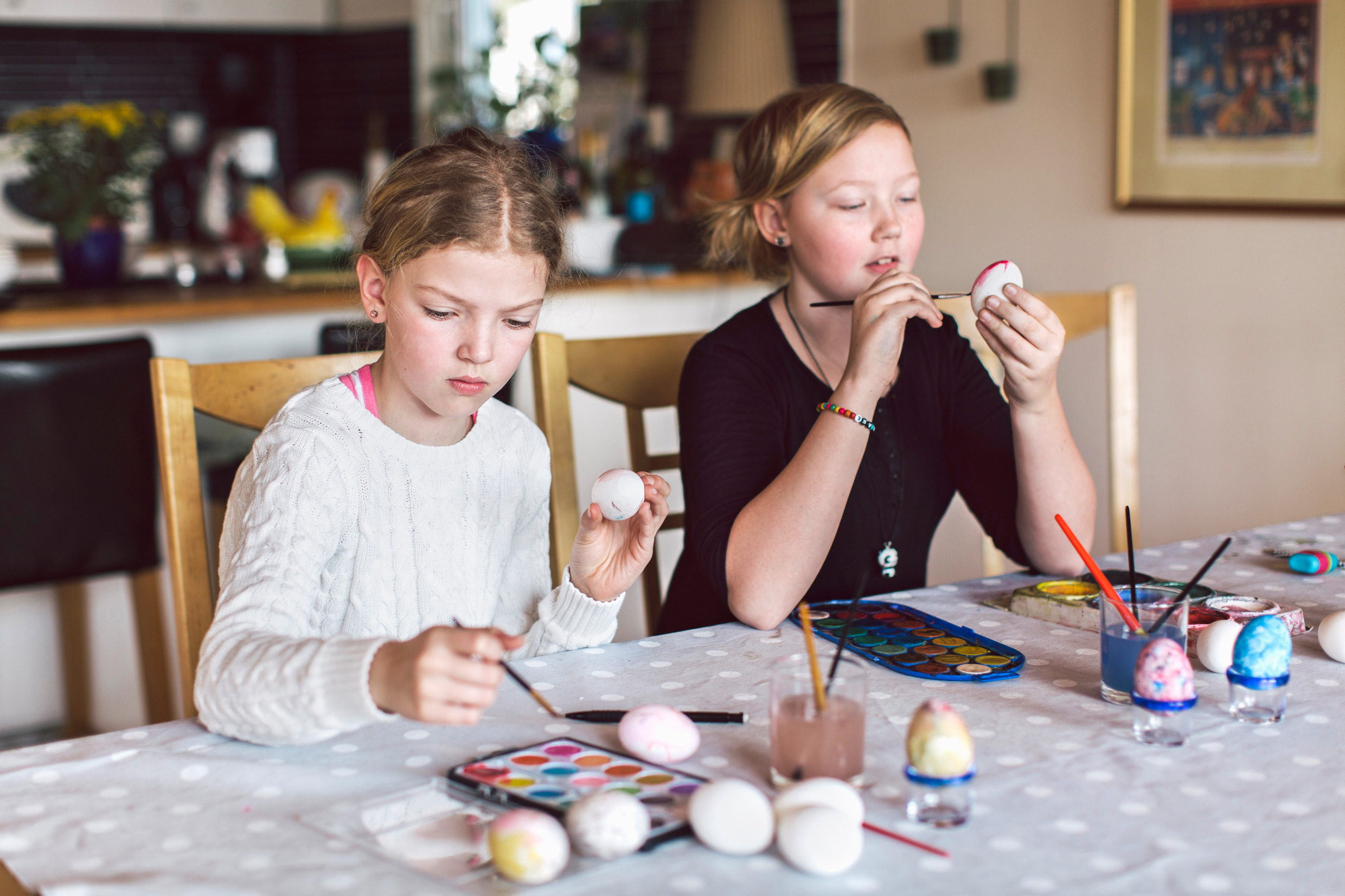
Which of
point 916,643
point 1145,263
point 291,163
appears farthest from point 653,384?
point 291,163

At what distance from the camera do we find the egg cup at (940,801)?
762 mm

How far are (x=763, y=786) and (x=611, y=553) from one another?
42 cm

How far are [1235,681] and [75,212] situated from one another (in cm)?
251

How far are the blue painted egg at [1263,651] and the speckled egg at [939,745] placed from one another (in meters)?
0.28

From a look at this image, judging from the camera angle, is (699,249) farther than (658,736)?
Yes

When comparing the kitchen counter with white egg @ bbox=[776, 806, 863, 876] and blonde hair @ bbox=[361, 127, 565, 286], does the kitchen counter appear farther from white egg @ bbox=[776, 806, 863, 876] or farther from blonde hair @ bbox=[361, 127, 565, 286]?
white egg @ bbox=[776, 806, 863, 876]

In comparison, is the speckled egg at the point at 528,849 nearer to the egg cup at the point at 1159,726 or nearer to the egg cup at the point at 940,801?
the egg cup at the point at 940,801

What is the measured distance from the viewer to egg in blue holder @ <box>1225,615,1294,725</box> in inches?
36.2

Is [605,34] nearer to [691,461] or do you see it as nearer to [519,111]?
[519,111]

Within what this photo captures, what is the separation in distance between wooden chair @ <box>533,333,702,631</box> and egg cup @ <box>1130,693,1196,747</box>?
2.46ft

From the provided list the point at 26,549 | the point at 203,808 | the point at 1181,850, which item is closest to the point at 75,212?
the point at 26,549

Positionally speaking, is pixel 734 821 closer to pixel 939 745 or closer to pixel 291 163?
pixel 939 745

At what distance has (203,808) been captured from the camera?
31.8 inches

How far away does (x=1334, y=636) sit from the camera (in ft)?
3.49
